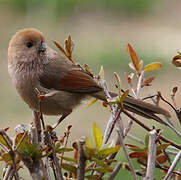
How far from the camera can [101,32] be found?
10.7 meters

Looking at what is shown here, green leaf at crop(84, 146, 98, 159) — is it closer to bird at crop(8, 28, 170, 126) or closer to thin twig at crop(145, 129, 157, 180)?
thin twig at crop(145, 129, 157, 180)

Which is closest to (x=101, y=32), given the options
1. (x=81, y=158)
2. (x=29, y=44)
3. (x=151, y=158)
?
(x=29, y=44)

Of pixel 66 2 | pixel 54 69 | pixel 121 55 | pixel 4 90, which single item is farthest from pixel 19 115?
pixel 66 2

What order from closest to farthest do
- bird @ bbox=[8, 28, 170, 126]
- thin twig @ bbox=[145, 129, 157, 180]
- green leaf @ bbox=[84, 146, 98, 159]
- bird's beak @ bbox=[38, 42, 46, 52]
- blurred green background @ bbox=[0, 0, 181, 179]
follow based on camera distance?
green leaf @ bbox=[84, 146, 98, 159] → thin twig @ bbox=[145, 129, 157, 180] → bird @ bbox=[8, 28, 170, 126] → bird's beak @ bbox=[38, 42, 46, 52] → blurred green background @ bbox=[0, 0, 181, 179]

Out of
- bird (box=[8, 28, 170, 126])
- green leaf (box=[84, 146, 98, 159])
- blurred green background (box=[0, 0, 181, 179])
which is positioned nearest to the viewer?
green leaf (box=[84, 146, 98, 159])

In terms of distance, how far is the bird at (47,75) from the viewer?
3.68m

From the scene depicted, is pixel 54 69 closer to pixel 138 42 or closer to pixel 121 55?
pixel 121 55

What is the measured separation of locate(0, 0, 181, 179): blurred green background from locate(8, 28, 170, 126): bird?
3393 mm

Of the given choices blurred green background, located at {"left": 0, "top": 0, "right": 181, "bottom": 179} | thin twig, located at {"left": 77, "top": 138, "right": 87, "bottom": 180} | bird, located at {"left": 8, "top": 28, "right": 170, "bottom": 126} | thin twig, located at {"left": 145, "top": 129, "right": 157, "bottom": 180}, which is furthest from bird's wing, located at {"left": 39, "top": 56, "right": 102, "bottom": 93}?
blurred green background, located at {"left": 0, "top": 0, "right": 181, "bottom": 179}

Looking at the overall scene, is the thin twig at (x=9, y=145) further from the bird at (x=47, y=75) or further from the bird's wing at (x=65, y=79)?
the bird's wing at (x=65, y=79)

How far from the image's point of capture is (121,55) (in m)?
9.38

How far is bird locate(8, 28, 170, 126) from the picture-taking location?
3.68 meters

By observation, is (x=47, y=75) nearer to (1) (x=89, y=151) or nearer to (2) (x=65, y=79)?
(2) (x=65, y=79)

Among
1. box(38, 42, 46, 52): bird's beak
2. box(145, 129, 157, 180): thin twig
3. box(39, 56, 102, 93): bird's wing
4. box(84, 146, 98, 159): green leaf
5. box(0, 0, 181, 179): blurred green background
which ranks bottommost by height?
box(0, 0, 181, 179): blurred green background
